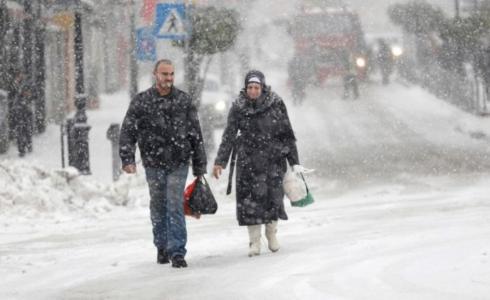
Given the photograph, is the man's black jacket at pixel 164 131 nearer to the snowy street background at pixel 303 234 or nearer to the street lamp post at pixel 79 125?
the snowy street background at pixel 303 234

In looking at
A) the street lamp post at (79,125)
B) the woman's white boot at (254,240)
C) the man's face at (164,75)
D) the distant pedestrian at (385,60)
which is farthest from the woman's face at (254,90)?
the distant pedestrian at (385,60)

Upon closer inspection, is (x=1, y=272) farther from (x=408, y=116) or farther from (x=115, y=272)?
(x=408, y=116)

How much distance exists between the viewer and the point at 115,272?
901 cm

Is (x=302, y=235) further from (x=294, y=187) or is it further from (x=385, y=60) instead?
(x=385, y=60)

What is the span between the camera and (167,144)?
9.15 meters

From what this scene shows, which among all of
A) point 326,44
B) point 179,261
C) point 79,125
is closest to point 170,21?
point 79,125

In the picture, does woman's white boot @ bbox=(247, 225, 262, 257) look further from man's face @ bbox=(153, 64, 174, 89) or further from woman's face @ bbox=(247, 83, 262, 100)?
man's face @ bbox=(153, 64, 174, 89)

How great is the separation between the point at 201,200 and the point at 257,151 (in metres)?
0.79

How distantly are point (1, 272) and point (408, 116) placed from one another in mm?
21392

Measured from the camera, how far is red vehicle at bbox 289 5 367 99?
33625 millimetres

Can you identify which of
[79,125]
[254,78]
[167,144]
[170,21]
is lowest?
[79,125]

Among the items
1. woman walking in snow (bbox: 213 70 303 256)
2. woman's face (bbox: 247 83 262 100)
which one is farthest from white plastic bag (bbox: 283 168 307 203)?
woman's face (bbox: 247 83 262 100)

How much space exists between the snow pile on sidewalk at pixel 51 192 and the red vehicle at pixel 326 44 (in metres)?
18.8

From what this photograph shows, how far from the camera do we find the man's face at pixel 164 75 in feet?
29.7
